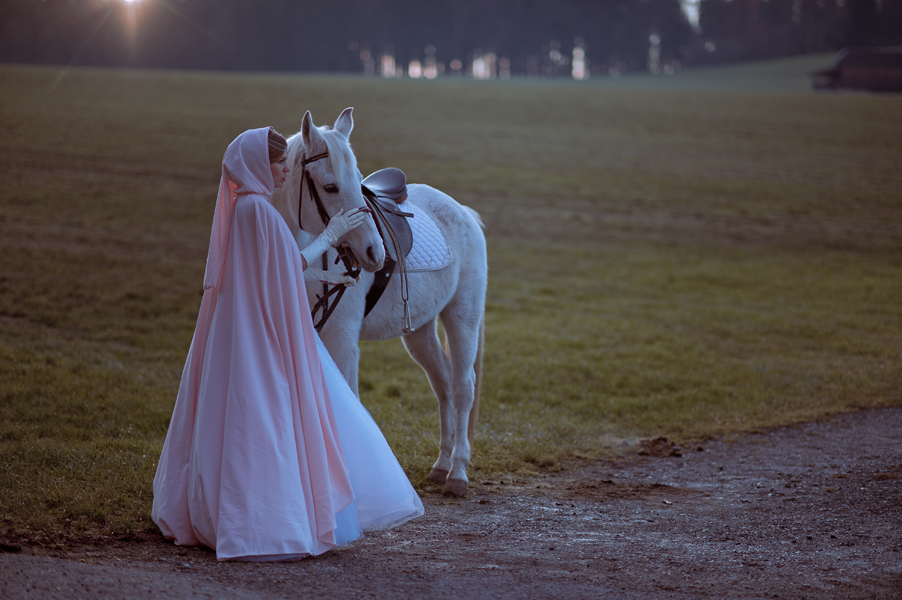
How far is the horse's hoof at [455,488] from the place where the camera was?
5.59 metres

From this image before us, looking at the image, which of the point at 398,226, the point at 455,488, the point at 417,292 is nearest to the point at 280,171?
the point at 398,226

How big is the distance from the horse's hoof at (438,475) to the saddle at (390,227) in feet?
4.27

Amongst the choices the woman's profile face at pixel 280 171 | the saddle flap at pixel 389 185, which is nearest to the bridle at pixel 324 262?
the woman's profile face at pixel 280 171

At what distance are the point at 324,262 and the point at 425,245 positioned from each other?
3.38ft

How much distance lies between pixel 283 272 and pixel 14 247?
1269cm

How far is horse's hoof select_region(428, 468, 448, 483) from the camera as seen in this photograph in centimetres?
589

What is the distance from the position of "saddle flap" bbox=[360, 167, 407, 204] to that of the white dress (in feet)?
5.50

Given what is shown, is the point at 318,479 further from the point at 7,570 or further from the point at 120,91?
the point at 120,91

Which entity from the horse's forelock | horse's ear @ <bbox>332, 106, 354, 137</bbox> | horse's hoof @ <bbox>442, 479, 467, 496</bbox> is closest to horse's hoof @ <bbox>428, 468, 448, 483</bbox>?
horse's hoof @ <bbox>442, 479, 467, 496</bbox>

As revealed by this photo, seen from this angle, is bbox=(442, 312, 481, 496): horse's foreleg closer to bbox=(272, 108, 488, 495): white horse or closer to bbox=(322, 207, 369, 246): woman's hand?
bbox=(272, 108, 488, 495): white horse

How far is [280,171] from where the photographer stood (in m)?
4.18

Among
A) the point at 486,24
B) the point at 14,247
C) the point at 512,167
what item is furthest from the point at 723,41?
the point at 14,247

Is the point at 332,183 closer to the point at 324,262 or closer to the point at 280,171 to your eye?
the point at 280,171

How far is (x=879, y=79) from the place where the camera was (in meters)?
61.3
